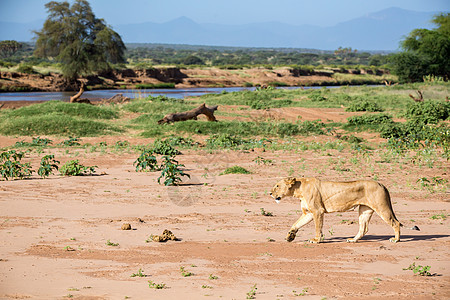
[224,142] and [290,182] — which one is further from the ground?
[290,182]

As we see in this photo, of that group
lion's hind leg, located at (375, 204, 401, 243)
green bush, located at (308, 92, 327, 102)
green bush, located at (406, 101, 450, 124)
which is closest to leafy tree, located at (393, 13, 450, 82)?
green bush, located at (308, 92, 327, 102)

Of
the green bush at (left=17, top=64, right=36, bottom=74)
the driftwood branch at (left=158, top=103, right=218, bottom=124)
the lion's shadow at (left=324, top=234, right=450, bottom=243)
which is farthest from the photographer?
the green bush at (left=17, top=64, right=36, bottom=74)

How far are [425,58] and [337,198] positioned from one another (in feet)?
130

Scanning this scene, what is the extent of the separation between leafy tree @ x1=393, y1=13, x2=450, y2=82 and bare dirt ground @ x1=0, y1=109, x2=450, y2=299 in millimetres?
33254

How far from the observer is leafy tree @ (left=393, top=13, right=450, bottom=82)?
42562 mm

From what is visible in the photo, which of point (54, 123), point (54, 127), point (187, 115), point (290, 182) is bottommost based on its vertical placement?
point (54, 127)

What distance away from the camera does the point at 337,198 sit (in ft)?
20.9

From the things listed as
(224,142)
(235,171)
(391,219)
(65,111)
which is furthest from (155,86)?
(391,219)

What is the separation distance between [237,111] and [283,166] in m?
12.6

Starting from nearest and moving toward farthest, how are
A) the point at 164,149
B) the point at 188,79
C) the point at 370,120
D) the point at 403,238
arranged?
the point at 403,238
the point at 164,149
the point at 370,120
the point at 188,79

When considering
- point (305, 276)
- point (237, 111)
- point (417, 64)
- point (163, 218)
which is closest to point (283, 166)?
point (163, 218)

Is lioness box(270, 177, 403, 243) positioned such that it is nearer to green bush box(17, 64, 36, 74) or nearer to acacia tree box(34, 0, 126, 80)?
acacia tree box(34, 0, 126, 80)

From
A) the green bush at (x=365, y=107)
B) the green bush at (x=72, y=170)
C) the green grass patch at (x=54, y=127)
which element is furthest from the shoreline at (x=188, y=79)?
the green bush at (x=72, y=170)

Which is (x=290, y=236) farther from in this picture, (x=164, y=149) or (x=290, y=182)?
(x=164, y=149)
